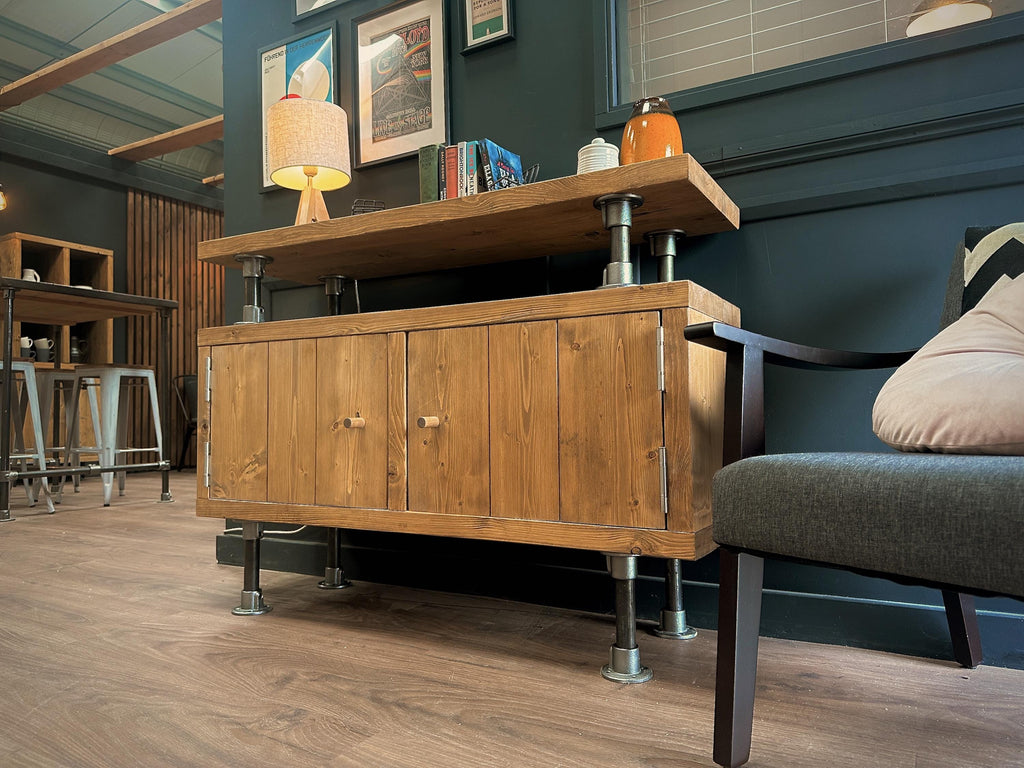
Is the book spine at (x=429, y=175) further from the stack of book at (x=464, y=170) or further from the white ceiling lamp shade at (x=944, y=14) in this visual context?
the white ceiling lamp shade at (x=944, y=14)

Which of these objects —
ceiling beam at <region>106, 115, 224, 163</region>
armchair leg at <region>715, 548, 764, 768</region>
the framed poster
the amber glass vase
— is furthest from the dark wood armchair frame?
ceiling beam at <region>106, 115, 224, 163</region>

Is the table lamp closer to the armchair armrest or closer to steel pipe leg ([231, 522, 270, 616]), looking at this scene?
steel pipe leg ([231, 522, 270, 616])

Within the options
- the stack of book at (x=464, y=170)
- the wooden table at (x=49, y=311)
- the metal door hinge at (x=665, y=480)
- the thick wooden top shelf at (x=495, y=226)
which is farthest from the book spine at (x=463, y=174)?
the wooden table at (x=49, y=311)

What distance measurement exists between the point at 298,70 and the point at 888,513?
88.9 inches

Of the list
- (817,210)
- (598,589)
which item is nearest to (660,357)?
(817,210)

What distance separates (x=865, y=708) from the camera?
110 cm

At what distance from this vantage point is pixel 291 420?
161 cm

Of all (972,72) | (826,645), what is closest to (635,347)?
(826,645)

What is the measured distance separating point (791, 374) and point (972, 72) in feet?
2.29

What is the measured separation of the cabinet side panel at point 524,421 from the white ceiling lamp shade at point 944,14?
109 centimetres

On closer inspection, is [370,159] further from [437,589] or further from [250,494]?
[437,589]

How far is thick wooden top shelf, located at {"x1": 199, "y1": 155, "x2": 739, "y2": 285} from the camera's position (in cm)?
126

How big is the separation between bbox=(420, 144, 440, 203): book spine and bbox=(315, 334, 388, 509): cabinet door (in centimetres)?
44

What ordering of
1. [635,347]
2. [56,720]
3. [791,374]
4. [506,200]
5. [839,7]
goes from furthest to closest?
1. [839,7]
2. [791,374]
3. [506,200]
4. [635,347]
5. [56,720]
